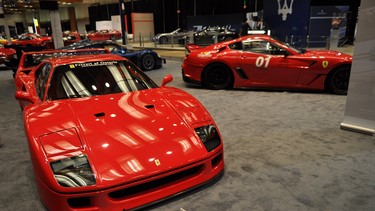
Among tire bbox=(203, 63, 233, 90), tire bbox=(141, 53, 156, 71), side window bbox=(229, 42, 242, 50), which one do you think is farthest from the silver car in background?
side window bbox=(229, 42, 242, 50)

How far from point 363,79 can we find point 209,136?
2313 millimetres

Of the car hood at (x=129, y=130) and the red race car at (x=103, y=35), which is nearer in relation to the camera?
the car hood at (x=129, y=130)

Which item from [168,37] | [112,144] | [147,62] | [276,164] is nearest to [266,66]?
[276,164]

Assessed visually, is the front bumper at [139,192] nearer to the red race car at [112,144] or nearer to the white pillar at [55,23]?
the red race car at [112,144]

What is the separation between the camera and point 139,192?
1948 millimetres

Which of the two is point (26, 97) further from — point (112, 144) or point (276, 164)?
point (276, 164)

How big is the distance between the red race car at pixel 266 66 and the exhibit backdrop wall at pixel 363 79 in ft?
5.83

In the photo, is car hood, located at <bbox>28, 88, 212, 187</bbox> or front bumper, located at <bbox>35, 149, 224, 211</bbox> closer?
front bumper, located at <bbox>35, 149, 224, 211</bbox>

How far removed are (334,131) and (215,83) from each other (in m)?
2.94

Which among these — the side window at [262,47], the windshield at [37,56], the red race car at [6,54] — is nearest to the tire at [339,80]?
the side window at [262,47]

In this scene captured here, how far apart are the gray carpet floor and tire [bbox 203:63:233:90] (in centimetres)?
132

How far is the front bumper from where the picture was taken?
A: 1802mm

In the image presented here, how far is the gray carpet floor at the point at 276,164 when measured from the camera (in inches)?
84.4

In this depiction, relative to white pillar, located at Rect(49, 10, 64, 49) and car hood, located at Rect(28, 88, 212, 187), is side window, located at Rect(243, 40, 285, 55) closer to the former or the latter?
car hood, located at Rect(28, 88, 212, 187)
